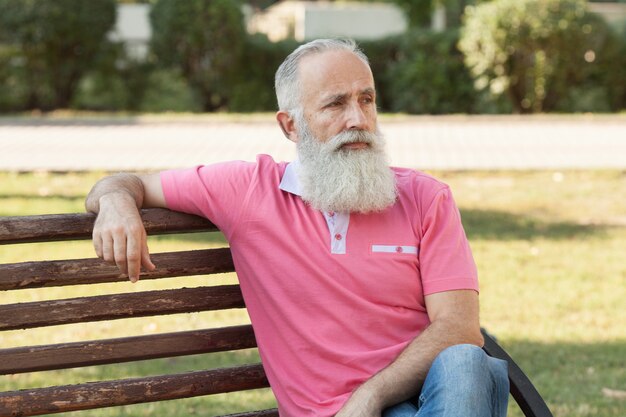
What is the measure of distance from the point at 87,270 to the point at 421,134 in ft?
35.8

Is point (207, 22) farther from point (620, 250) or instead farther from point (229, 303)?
point (229, 303)

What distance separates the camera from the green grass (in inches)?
203

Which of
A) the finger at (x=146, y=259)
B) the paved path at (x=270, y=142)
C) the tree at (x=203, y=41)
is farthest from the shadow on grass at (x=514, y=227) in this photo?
the tree at (x=203, y=41)

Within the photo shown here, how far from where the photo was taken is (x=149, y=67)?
19547 mm

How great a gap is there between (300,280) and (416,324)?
367 mm

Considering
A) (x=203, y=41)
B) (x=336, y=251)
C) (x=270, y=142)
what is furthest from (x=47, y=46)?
(x=336, y=251)

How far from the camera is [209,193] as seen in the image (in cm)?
327

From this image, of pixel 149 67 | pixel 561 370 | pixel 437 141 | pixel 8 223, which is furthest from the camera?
pixel 149 67

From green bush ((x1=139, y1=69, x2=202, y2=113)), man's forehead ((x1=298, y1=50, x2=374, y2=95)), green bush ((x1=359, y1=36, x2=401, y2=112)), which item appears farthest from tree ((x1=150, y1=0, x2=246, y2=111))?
man's forehead ((x1=298, y1=50, x2=374, y2=95))

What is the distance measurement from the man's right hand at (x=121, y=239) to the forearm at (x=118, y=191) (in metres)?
0.09

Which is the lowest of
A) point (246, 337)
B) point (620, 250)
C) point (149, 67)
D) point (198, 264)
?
point (149, 67)

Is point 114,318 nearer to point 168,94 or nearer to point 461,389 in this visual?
point 461,389

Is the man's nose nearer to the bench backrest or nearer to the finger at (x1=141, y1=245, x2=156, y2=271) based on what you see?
the bench backrest

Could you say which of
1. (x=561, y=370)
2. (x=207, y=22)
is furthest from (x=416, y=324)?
(x=207, y=22)
